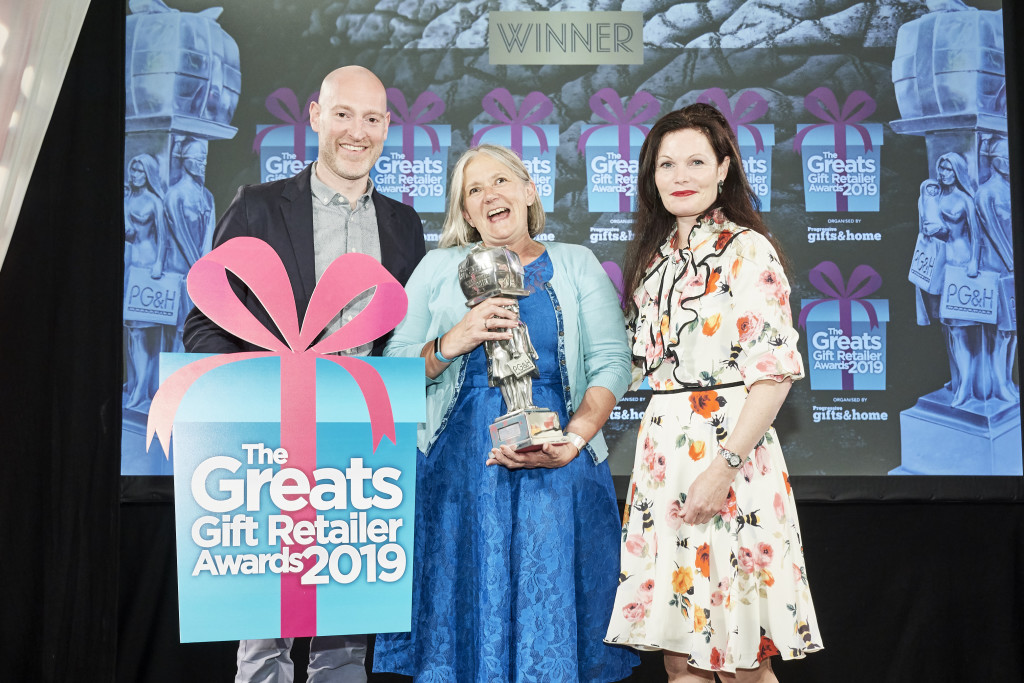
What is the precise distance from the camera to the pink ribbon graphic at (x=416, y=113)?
3.33m

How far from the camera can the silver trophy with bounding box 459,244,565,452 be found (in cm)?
188

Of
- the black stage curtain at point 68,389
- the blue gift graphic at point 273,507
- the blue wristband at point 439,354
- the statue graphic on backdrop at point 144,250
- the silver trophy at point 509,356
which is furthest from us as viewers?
the statue graphic on backdrop at point 144,250

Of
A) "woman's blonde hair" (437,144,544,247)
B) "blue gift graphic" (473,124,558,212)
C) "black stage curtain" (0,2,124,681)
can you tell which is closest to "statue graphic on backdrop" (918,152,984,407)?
"blue gift graphic" (473,124,558,212)

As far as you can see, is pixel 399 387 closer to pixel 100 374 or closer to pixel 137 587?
pixel 100 374

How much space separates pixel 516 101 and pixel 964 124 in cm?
168

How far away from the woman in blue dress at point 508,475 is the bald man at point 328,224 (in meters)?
0.21

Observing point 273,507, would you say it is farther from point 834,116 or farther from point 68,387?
point 834,116

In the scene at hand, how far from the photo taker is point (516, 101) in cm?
334

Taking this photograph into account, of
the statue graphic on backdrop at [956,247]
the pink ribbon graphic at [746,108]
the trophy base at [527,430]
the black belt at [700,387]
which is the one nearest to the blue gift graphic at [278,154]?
the pink ribbon graphic at [746,108]

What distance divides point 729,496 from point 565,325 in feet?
1.74

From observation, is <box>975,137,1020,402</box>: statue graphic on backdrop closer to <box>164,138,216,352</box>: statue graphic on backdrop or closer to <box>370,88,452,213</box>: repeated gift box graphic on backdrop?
<box>370,88,452,213</box>: repeated gift box graphic on backdrop

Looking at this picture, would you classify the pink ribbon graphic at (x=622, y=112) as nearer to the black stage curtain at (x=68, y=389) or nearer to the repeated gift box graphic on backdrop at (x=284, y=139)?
the repeated gift box graphic on backdrop at (x=284, y=139)

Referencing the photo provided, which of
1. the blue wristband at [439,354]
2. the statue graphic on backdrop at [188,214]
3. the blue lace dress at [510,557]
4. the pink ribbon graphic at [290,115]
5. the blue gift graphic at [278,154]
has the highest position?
the pink ribbon graphic at [290,115]

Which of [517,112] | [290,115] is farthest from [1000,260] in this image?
[290,115]
